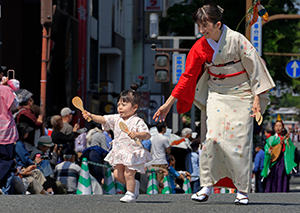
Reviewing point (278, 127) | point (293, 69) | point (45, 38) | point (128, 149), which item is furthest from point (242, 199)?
point (293, 69)

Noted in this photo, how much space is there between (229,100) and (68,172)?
429 centimetres

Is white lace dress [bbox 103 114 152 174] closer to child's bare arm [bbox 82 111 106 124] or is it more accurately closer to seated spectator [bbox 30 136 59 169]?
child's bare arm [bbox 82 111 106 124]

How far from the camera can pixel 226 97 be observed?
5777 millimetres

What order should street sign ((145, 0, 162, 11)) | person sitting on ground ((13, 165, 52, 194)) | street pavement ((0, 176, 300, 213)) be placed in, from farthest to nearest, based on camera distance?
street sign ((145, 0, 162, 11)) → person sitting on ground ((13, 165, 52, 194)) → street pavement ((0, 176, 300, 213))

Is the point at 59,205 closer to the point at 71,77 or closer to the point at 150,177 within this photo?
the point at 150,177

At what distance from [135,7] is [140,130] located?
32.6 m

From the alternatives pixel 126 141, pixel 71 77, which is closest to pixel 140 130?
pixel 126 141

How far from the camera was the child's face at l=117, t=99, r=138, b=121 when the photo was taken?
20.2 feet

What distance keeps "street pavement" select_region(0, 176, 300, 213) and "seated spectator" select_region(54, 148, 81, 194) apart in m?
2.86

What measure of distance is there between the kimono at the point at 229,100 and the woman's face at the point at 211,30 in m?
0.05

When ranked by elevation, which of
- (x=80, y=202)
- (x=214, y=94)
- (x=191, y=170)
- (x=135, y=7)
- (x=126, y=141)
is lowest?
(x=191, y=170)

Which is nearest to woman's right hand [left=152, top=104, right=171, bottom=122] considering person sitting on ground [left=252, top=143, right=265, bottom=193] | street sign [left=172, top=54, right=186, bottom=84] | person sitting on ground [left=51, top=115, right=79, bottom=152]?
person sitting on ground [left=51, top=115, right=79, bottom=152]

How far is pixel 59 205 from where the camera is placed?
5.62 meters

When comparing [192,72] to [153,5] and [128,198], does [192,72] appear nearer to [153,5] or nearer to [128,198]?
[128,198]
